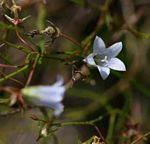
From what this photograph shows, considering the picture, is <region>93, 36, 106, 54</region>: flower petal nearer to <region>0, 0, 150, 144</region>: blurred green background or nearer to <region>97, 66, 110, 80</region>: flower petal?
<region>97, 66, 110, 80</region>: flower petal

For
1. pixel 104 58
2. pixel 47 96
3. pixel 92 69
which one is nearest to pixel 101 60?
pixel 104 58

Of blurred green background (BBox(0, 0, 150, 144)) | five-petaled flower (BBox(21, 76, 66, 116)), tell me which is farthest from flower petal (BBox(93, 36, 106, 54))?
blurred green background (BBox(0, 0, 150, 144))

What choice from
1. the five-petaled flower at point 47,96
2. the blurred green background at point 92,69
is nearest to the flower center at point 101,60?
the five-petaled flower at point 47,96

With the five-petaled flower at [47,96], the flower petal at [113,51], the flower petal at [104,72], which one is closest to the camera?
the five-petaled flower at [47,96]

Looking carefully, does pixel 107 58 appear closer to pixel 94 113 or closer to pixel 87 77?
pixel 87 77

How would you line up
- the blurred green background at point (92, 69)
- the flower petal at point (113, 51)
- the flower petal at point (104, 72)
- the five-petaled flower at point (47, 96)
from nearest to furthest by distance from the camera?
the five-petaled flower at point (47, 96) < the flower petal at point (104, 72) < the flower petal at point (113, 51) < the blurred green background at point (92, 69)

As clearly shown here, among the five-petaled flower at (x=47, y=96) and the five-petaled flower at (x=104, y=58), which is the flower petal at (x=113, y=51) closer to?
the five-petaled flower at (x=104, y=58)

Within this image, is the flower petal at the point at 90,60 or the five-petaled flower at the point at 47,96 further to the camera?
the flower petal at the point at 90,60
